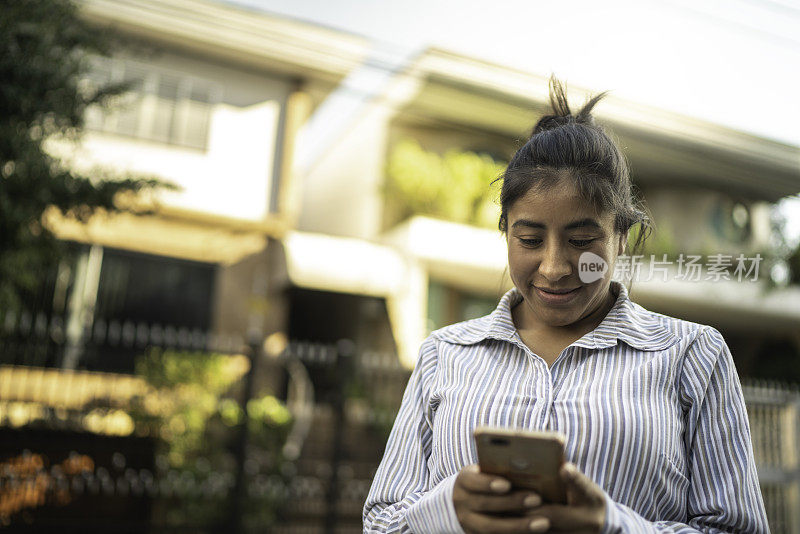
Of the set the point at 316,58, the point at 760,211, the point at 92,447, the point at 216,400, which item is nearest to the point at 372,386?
the point at 216,400

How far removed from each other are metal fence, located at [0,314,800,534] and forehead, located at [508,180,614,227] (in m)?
5.47

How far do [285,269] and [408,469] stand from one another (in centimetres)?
865

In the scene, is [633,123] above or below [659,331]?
above

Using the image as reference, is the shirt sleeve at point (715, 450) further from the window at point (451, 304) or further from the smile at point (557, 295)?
the window at point (451, 304)

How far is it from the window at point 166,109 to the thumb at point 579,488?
32.2 ft

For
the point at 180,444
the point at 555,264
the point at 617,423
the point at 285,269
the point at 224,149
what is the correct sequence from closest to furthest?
the point at 617,423, the point at 555,264, the point at 180,444, the point at 285,269, the point at 224,149

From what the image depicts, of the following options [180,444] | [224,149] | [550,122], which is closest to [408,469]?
[550,122]

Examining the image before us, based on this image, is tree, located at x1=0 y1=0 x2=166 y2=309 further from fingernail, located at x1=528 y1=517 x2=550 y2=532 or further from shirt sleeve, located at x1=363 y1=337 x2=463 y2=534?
fingernail, located at x1=528 y1=517 x2=550 y2=532

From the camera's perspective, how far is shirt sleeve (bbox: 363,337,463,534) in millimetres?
1357

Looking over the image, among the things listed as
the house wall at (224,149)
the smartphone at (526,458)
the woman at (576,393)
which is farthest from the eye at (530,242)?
the house wall at (224,149)

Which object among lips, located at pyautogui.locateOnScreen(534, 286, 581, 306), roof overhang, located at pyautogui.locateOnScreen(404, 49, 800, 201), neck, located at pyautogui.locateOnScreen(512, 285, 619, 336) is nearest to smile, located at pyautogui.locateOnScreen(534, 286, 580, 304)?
lips, located at pyautogui.locateOnScreen(534, 286, 581, 306)

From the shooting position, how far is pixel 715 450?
125 cm

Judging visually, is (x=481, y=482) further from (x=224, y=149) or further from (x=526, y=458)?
(x=224, y=149)

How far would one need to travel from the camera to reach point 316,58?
1023 cm
